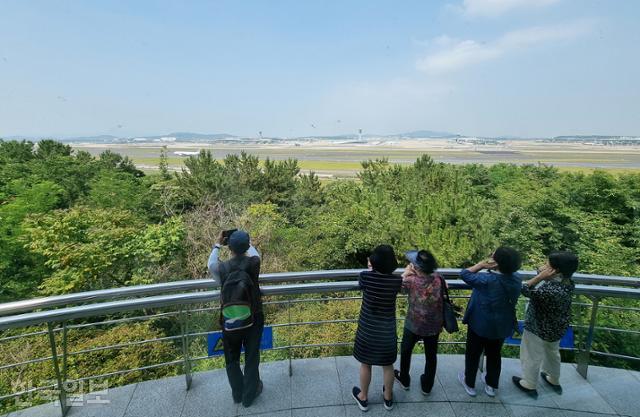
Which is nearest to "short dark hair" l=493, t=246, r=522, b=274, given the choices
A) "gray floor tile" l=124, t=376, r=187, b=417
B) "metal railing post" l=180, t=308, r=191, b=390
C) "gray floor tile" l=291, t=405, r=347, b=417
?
"gray floor tile" l=291, t=405, r=347, b=417

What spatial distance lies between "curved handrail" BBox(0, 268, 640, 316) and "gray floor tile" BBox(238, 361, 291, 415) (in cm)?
84

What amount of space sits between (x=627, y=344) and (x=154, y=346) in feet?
25.0

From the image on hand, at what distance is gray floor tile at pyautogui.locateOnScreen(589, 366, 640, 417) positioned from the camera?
8.19 feet

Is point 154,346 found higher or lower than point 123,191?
lower

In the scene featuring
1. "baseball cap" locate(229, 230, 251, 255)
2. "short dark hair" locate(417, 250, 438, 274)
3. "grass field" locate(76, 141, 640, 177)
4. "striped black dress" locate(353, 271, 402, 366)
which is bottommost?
"grass field" locate(76, 141, 640, 177)

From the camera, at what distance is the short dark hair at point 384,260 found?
2.24 metres

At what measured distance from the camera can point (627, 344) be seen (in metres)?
4.57

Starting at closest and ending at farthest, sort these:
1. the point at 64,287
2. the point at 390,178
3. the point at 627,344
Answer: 1. the point at 627,344
2. the point at 64,287
3. the point at 390,178

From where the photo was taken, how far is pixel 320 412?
7.94 ft

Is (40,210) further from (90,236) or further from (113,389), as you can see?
(113,389)

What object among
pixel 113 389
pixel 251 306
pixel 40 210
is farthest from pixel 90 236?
pixel 251 306

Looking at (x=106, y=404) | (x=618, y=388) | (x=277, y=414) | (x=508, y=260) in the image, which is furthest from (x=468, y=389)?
(x=106, y=404)

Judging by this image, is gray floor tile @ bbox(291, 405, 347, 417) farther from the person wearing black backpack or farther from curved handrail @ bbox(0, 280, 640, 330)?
curved handrail @ bbox(0, 280, 640, 330)

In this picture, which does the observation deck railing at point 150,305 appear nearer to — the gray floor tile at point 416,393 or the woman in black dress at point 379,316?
the woman in black dress at point 379,316
